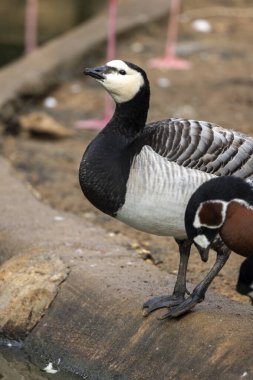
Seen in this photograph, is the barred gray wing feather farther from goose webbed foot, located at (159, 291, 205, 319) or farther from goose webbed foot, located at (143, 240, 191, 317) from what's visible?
goose webbed foot, located at (159, 291, 205, 319)

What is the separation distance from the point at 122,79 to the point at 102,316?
1.23m

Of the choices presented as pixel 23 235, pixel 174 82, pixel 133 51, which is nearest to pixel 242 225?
pixel 23 235

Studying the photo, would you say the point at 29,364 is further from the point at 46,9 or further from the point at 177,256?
the point at 46,9

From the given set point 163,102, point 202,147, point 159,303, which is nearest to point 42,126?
point 163,102

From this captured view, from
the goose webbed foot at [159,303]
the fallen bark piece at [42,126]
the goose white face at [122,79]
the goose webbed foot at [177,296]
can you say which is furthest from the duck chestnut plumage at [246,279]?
the fallen bark piece at [42,126]

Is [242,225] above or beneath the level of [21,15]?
above

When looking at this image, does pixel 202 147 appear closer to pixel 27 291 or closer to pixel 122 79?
pixel 122 79

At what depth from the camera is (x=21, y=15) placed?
15.0 m

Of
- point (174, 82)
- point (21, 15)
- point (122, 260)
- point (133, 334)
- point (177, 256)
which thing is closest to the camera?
point (133, 334)

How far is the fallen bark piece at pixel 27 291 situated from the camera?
5664 millimetres

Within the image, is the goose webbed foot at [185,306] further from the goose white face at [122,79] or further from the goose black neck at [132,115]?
the goose white face at [122,79]

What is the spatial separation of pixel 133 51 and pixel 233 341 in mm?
8560

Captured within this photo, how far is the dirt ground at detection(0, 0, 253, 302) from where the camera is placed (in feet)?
23.3

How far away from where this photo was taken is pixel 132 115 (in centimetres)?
552
